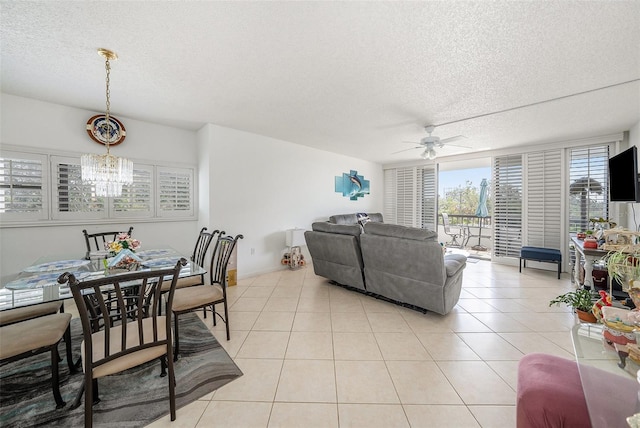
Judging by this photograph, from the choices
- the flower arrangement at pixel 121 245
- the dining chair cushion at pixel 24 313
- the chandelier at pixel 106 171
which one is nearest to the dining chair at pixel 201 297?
the flower arrangement at pixel 121 245

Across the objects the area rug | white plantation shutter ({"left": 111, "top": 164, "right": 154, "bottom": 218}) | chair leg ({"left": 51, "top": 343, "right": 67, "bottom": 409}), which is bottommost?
the area rug

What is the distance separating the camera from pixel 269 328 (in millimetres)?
2533

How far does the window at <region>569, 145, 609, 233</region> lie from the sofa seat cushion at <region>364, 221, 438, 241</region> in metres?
A: 3.91

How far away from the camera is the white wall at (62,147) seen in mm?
2770

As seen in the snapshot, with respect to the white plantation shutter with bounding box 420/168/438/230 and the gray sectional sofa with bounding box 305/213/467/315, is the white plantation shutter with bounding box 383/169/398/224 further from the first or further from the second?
the gray sectional sofa with bounding box 305/213/467/315

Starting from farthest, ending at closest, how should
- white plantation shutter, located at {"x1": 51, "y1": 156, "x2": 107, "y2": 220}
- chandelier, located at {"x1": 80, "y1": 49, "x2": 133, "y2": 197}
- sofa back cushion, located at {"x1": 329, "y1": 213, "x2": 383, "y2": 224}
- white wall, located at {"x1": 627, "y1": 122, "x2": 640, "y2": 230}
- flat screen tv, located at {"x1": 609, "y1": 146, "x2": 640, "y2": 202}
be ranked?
1. sofa back cushion, located at {"x1": 329, "y1": 213, "x2": 383, "y2": 224}
2. white wall, located at {"x1": 627, "y1": 122, "x2": 640, "y2": 230}
3. white plantation shutter, located at {"x1": 51, "y1": 156, "x2": 107, "y2": 220}
4. flat screen tv, located at {"x1": 609, "y1": 146, "x2": 640, "y2": 202}
5. chandelier, located at {"x1": 80, "y1": 49, "x2": 133, "y2": 197}

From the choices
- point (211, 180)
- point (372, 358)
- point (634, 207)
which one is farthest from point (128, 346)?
point (634, 207)

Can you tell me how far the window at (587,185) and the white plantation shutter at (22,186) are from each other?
8339 mm

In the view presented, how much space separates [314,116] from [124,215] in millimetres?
3163

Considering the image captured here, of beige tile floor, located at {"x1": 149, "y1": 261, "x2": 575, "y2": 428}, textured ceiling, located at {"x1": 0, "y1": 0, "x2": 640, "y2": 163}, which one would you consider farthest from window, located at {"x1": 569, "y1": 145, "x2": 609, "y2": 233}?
beige tile floor, located at {"x1": 149, "y1": 261, "x2": 575, "y2": 428}

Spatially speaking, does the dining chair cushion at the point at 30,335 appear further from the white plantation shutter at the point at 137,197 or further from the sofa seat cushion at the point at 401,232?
the sofa seat cushion at the point at 401,232

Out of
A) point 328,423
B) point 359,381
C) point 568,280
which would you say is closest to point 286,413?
point 328,423

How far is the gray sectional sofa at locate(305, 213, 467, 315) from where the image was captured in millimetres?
2633

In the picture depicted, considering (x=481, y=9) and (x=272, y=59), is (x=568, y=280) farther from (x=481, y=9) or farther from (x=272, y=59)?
(x=272, y=59)
